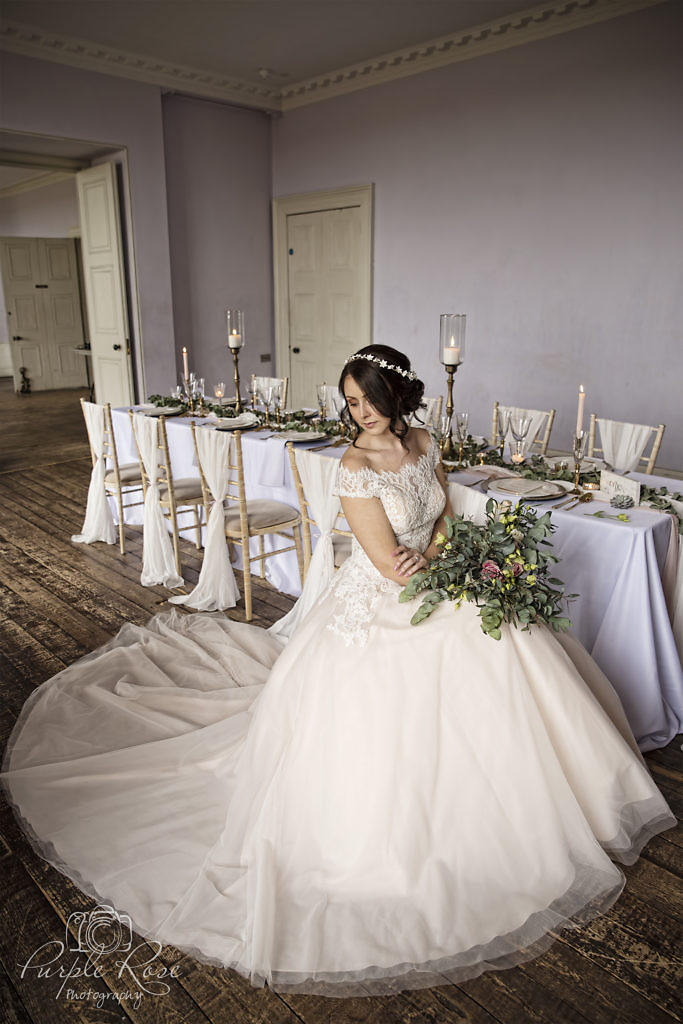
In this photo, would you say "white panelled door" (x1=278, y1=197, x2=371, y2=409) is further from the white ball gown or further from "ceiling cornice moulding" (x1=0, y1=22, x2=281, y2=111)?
the white ball gown

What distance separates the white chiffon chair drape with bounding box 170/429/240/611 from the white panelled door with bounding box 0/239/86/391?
31.8ft

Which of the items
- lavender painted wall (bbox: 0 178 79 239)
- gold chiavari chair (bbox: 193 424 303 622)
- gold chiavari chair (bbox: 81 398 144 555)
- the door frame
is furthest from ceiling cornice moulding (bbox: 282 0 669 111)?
lavender painted wall (bbox: 0 178 79 239)

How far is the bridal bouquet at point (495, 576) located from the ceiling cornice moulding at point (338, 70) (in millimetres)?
4599

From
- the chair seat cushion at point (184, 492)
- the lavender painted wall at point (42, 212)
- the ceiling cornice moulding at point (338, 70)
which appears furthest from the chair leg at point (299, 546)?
the lavender painted wall at point (42, 212)

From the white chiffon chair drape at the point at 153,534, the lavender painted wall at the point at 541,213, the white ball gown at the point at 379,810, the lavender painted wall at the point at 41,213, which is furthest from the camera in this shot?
the lavender painted wall at the point at 41,213

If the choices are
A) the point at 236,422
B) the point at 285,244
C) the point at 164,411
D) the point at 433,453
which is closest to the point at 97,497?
the point at 164,411

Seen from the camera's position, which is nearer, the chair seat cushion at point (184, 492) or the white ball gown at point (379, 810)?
the white ball gown at point (379, 810)

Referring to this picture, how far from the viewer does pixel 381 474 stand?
2328mm

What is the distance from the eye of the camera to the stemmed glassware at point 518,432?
3.22 m

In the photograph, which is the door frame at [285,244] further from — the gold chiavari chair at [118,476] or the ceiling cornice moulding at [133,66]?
the gold chiavari chair at [118,476]

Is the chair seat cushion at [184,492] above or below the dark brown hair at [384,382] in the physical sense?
below

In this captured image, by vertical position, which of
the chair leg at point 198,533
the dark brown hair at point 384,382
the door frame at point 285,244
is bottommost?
the chair leg at point 198,533

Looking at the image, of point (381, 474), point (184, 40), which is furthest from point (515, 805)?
point (184, 40)

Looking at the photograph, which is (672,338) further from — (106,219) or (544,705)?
(106,219)
